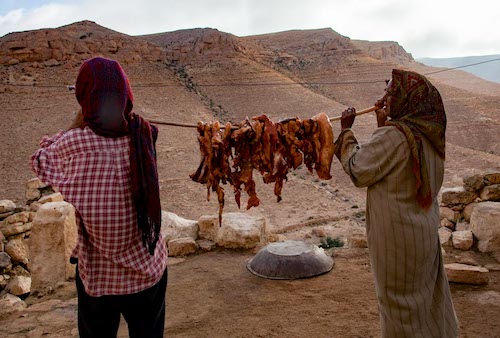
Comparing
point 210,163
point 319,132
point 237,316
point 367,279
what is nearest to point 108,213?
point 210,163

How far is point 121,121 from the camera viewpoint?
1.99 meters

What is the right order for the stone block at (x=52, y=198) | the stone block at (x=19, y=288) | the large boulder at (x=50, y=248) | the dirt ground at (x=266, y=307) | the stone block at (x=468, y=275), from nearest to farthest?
1. the dirt ground at (x=266, y=307)
2. the stone block at (x=468, y=275)
3. the large boulder at (x=50, y=248)
4. the stone block at (x=19, y=288)
5. the stone block at (x=52, y=198)

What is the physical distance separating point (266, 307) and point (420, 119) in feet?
9.06

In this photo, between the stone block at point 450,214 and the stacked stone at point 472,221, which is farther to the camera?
the stone block at point 450,214

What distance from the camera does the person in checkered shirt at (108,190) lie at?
6.44 feet

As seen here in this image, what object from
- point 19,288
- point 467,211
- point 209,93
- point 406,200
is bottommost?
point 19,288

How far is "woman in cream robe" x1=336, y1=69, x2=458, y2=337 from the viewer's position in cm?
246

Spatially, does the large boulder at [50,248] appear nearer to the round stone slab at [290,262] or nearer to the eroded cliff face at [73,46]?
the round stone slab at [290,262]

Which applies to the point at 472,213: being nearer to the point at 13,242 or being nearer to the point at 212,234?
the point at 212,234

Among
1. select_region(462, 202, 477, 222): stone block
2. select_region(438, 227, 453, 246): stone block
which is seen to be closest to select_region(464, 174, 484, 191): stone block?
select_region(462, 202, 477, 222): stone block

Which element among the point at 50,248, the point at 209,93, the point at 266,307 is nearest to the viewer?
the point at 266,307

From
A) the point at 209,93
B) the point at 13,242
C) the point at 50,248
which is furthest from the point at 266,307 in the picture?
the point at 209,93

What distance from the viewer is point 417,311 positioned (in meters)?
2.53

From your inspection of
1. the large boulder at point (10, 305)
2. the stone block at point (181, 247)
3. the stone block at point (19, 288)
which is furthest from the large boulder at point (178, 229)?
the large boulder at point (10, 305)
